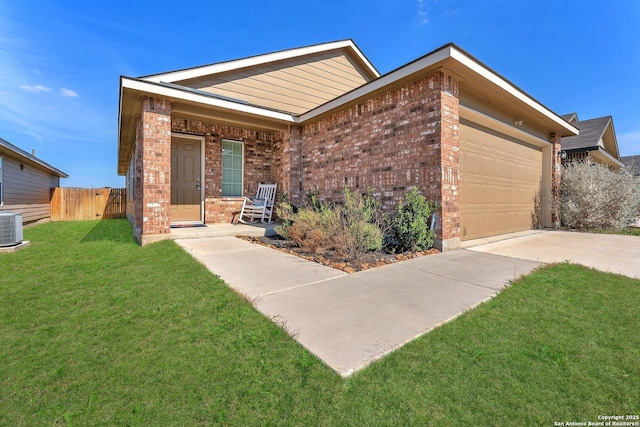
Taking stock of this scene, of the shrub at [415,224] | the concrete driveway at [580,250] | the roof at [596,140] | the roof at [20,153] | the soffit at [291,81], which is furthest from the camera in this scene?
the roof at [596,140]

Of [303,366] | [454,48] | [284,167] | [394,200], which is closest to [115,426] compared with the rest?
[303,366]

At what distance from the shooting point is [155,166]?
536cm

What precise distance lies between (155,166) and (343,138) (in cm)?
413

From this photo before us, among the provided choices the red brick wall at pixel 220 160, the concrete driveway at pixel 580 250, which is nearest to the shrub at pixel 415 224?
the concrete driveway at pixel 580 250

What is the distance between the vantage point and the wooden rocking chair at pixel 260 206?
26.5 ft

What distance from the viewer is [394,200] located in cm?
540

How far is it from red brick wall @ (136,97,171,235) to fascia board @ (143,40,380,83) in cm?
94

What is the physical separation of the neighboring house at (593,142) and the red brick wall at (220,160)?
10700mm

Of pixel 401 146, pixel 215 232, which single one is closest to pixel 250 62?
pixel 215 232

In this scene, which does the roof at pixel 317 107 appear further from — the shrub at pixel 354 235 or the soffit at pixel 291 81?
the shrub at pixel 354 235

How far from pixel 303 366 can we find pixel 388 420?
22.2 inches

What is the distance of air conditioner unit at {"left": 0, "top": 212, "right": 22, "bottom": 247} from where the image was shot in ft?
17.6

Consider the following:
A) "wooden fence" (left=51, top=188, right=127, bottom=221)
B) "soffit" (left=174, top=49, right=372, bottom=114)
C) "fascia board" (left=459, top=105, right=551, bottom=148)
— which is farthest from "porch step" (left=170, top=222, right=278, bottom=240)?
"wooden fence" (left=51, top=188, right=127, bottom=221)

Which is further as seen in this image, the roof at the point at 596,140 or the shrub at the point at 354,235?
the roof at the point at 596,140
